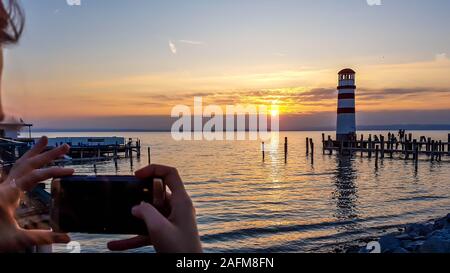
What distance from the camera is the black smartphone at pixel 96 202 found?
0.85 meters

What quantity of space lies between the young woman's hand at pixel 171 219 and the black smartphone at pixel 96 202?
0.11 ft

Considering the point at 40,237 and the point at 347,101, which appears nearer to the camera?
the point at 40,237

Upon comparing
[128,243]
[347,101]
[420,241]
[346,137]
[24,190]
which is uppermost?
[347,101]

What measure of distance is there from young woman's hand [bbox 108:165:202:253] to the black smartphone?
0.03 metres

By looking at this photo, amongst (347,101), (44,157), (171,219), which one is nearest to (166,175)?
(171,219)

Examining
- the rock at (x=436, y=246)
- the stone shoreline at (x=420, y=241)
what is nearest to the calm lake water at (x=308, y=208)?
the stone shoreline at (x=420, y=241)

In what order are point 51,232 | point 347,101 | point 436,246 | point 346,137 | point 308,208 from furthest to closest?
1. point 346,137
2. point 347,101
3. point 308,208
4. point 436,246
5. point 51,232

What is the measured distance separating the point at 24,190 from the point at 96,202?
0.58 ft

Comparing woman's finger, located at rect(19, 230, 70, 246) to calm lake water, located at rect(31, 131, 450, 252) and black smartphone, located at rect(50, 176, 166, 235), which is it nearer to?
black smartphone, located at rect(50, 176, 166, 235)

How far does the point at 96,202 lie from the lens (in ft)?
2.87

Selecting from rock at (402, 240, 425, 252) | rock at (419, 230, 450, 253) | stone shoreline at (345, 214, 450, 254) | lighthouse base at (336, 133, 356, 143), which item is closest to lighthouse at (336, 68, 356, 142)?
lighthouse base at (336, 133, 356, 143)

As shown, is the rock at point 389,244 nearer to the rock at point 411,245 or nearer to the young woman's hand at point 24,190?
the rock at point 411,245

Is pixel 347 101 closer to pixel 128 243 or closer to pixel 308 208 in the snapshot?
pixel 308 208
